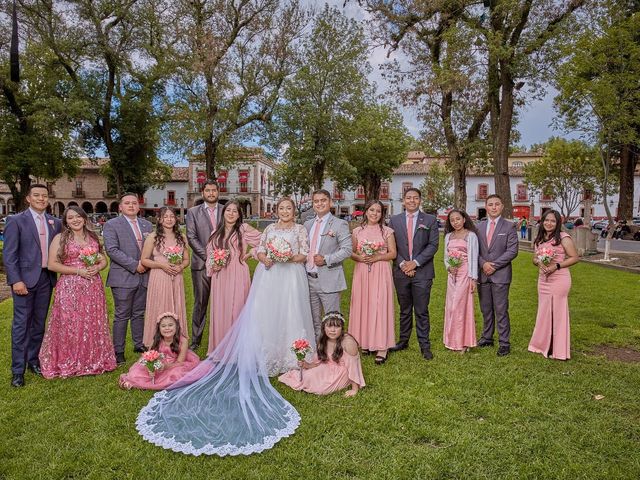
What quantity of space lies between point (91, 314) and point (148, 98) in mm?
26889

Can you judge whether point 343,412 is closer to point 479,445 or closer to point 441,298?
point 479,445

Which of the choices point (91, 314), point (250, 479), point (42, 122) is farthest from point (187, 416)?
point (42, 122)

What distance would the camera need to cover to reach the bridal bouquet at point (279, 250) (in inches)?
213

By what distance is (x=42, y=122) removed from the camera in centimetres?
2545

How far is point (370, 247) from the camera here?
5.78 m

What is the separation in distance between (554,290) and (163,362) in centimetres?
512

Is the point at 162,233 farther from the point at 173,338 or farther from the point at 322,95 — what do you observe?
the point at 322,95

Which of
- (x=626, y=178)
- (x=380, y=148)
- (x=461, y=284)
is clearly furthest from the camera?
(x=380, y=148)

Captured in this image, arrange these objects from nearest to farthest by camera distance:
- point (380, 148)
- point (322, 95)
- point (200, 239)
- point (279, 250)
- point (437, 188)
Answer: point (279, 250) < point (200, 239) < point (322, 95) < point (380, 148) < point (437, 188)

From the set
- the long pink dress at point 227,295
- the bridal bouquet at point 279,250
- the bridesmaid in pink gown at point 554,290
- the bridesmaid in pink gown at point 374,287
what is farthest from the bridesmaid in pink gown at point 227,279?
the bridesmaid in pink gown at point 554,290

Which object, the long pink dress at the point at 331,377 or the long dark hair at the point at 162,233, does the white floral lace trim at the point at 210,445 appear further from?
the long dark hair at the point at 162,233

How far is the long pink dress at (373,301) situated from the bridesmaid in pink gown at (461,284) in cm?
94

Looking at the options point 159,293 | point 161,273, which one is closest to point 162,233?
point 161,273

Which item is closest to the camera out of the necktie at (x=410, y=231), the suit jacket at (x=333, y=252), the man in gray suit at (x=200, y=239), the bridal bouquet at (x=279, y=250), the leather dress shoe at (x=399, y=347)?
the bridal bouquet at (x=279, y=250)
